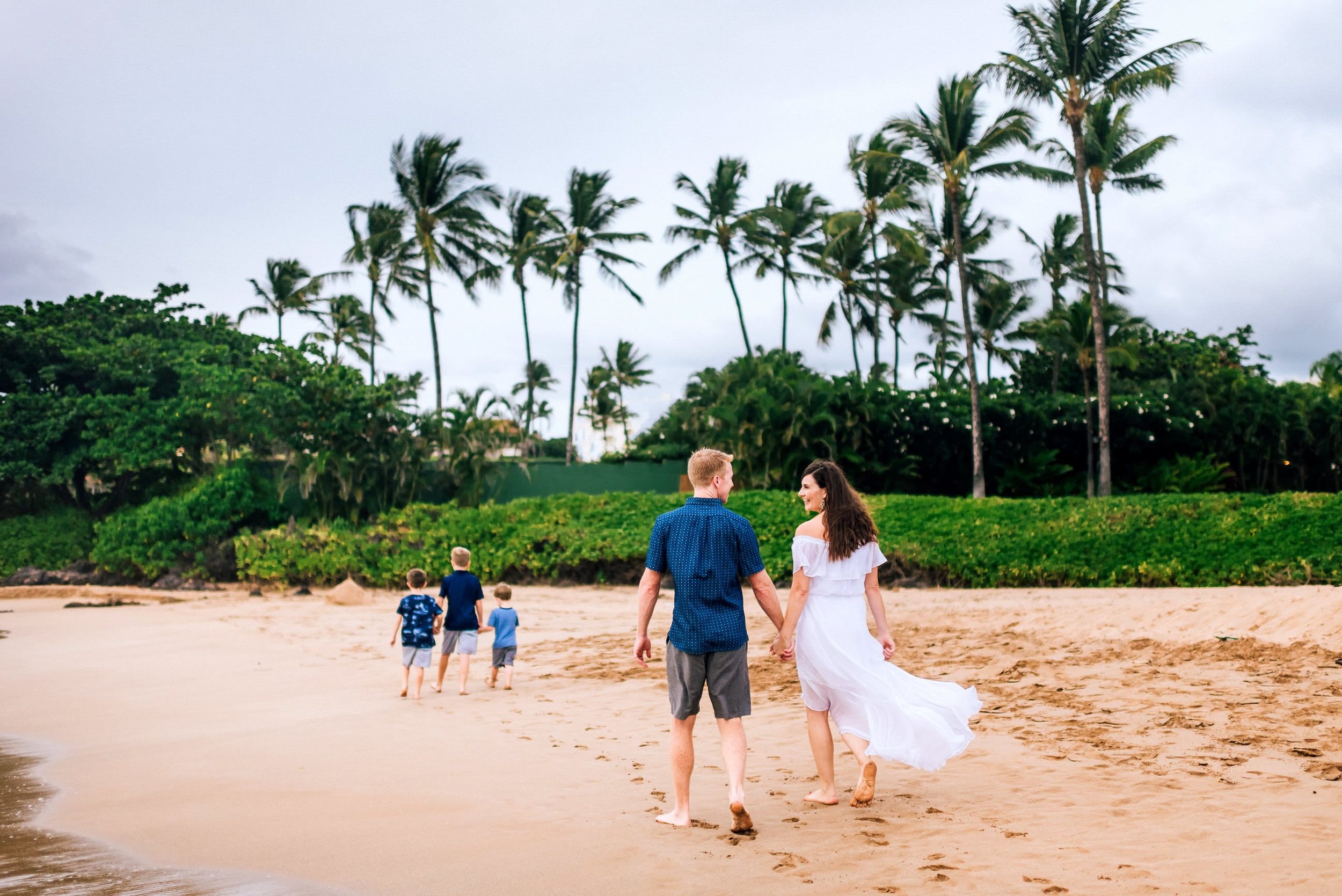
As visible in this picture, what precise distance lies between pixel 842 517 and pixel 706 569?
73 centimetres

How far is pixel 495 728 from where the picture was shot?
7.04 metres

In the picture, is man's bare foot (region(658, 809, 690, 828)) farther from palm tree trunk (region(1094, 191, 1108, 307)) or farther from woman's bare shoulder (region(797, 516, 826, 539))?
palm tree trunk (region(1094, 191, 1108, 307))

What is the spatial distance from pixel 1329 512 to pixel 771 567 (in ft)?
27.7

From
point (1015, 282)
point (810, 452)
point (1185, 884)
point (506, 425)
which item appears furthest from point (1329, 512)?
point (1015, 282)

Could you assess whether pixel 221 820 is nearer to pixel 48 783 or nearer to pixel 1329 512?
pixel 48 783

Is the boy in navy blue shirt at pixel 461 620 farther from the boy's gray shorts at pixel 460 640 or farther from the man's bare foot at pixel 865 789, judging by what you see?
the man's bare foot at pixel 865 789

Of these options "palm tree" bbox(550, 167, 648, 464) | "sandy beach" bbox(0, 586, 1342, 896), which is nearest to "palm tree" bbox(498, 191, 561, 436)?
"palm tree" bbox(550, 167, 648, 464)

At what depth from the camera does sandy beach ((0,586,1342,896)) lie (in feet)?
12.4

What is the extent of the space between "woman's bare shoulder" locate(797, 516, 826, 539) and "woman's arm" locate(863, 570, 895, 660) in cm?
32

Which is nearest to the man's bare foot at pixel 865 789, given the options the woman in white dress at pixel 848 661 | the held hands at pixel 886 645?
the woman in white dress at pixel 848 661

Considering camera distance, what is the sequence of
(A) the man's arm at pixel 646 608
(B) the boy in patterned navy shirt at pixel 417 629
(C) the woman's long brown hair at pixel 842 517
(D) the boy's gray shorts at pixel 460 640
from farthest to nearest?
(D) the boy's gray shorts at pixel 460 640
(B) the boy in patterned navy shirt at pixel 417 629
(C) the woman's long brown hair at pixel 842 517
(A) the man's arm at pixel 646 608

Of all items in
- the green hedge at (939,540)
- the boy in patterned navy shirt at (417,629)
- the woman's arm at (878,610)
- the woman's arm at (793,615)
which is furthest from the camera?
the green hedge at (939,540)

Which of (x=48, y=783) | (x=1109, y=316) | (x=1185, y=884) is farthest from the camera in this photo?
(x=1109, y=316)

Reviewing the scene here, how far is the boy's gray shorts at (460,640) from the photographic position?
8695 millimetres
